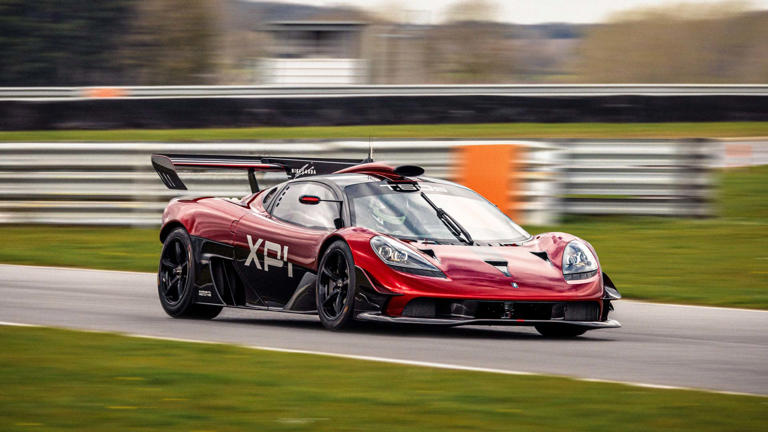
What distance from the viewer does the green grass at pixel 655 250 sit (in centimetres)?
1109

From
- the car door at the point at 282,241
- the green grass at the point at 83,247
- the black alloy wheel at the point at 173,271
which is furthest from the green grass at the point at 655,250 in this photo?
the car door at the point at 282,241

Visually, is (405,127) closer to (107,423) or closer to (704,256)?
(704,256)

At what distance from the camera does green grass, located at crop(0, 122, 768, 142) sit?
2272 centimetres

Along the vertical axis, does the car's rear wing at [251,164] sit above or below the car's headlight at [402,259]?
above

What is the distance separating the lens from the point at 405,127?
925 inches

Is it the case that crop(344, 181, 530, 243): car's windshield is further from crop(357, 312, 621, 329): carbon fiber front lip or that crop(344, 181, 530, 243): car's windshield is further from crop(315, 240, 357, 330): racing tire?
crop(357, 312, 621, 329): carbon fiber front lip

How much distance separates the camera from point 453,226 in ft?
28.1

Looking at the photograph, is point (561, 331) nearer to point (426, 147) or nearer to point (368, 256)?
point (368, 256)

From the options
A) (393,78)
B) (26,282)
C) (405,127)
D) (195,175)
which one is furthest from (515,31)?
(26,282)

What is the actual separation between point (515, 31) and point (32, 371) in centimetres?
4774

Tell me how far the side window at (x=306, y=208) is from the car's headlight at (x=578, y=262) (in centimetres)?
163

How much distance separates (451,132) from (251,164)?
44.2ft

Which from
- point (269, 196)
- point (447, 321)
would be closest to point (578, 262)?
point (447, 321)

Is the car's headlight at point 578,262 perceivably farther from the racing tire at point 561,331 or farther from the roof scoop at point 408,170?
→ the roof scoop at point 408,170
